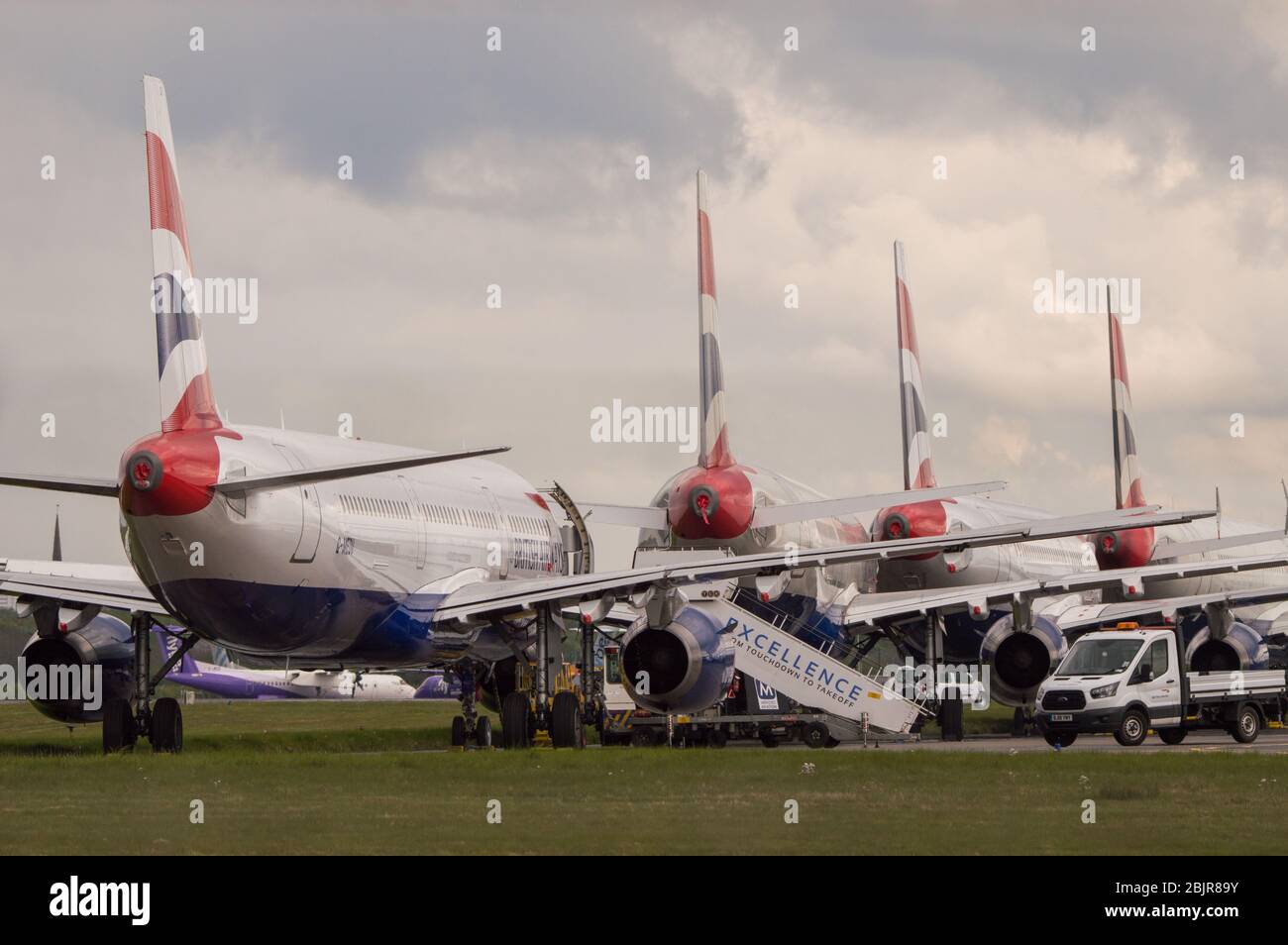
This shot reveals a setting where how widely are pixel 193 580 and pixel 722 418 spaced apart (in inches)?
597

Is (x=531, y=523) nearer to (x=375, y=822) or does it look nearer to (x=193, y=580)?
(x=193, y=580)

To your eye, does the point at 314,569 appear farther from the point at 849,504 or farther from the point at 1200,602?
the point at 1200,602

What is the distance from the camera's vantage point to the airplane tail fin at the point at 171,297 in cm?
2536

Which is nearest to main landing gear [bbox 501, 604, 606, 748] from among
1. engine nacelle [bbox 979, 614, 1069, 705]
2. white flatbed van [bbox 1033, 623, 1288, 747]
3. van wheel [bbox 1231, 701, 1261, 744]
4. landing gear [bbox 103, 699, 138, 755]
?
landing gear [bbox 103, 699, 138, 755]

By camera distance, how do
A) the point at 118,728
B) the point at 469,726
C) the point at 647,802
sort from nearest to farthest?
the point at 647,802, the point at 118,728, the point at 469,726

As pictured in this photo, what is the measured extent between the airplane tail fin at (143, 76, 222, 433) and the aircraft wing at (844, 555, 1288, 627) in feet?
55.3

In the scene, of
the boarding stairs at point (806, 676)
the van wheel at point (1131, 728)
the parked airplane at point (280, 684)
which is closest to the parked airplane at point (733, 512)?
the boarding stairs at point (806, 676)

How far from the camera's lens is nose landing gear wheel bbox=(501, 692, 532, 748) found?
2961 centimetres

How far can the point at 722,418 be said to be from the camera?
38.1 m

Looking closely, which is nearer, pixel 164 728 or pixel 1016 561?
pixel 164 728

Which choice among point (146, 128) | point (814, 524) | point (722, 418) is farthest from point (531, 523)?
point (146, 128)

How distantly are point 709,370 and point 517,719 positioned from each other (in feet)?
34.5

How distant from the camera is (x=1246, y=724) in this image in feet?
113

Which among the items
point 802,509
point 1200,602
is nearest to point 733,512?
point 802,509
